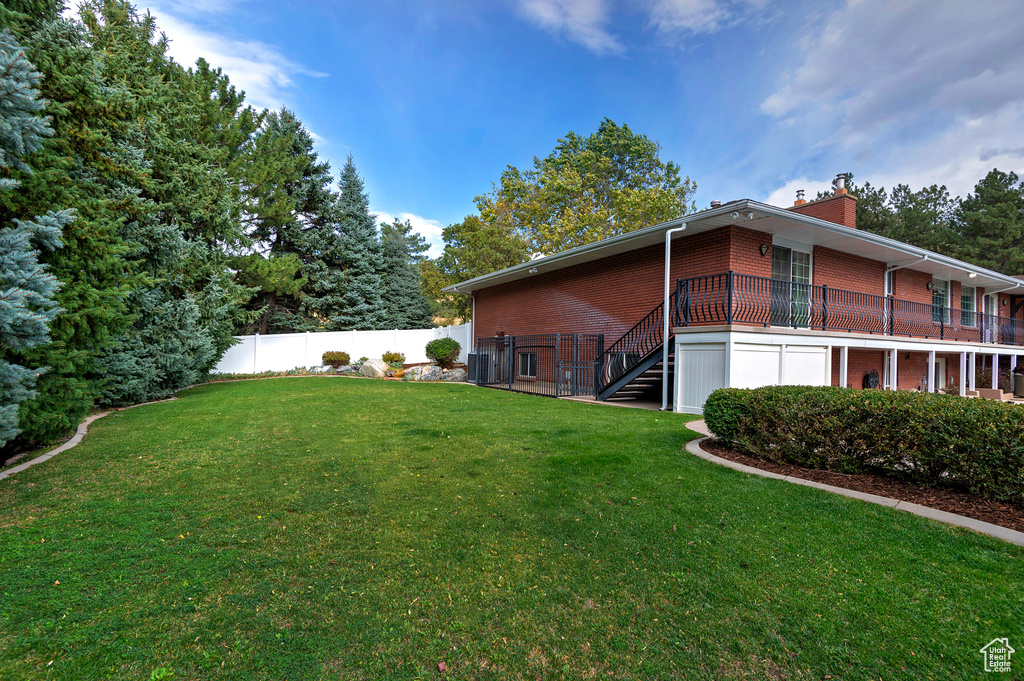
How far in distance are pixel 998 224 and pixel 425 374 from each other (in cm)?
3639

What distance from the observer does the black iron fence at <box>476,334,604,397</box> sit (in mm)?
11969

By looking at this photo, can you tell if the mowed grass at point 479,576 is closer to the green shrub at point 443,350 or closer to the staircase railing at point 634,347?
the staircase railing at point 634,347

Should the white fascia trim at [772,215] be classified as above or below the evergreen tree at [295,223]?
below

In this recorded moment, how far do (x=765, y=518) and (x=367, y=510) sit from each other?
306 centimetres

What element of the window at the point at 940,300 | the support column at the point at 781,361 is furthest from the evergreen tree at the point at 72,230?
the window at the point at 940,300

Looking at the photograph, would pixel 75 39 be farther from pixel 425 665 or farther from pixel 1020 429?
pixel 1020 429

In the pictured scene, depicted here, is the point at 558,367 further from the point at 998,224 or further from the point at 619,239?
the point at 998,224

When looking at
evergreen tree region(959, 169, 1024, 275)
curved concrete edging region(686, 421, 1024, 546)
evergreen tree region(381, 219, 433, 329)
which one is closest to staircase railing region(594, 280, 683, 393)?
curved concrete edging region(686, 421, 1024, 546)

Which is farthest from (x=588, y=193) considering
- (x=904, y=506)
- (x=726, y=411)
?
(x=904, y=506)

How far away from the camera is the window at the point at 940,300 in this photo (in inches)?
619

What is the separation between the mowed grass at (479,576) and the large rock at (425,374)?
40.0 feet

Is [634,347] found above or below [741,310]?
below

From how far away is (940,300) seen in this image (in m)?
16.5

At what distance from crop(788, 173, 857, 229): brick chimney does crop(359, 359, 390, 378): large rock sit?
16172mm
